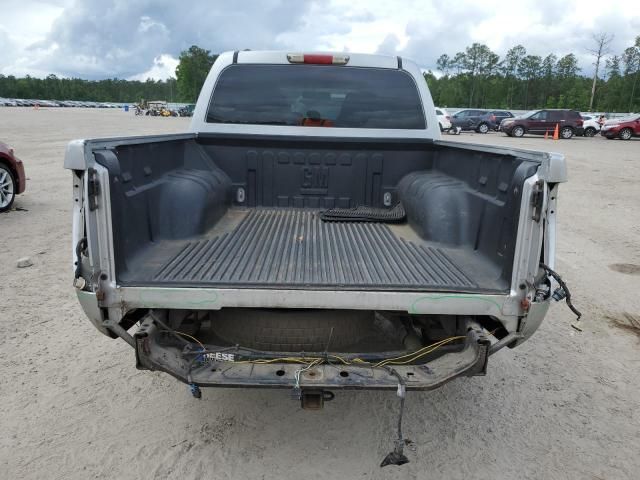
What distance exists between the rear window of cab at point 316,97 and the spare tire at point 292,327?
2.28 meters

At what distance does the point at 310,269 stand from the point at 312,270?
0.02m

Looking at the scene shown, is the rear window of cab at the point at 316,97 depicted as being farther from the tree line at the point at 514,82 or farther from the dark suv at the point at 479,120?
the tree line at the point at 514,82

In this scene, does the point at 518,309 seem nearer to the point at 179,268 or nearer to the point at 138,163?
the point at 179,268

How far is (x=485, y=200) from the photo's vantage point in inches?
123

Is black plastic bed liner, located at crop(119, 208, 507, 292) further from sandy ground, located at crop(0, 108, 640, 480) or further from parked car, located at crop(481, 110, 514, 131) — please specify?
parked car, located at crop(481, 110, 514, 131)

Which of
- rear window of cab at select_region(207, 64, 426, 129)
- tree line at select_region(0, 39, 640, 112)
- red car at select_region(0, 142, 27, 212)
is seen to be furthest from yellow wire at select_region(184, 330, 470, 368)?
tree line at select_region(0, 39, 640, 112)

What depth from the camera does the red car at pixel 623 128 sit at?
30.0 metres

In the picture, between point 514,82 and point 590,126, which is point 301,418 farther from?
point 514,82

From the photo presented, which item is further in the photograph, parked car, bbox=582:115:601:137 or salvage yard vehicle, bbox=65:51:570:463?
parked car, bbox=582:115:601:137

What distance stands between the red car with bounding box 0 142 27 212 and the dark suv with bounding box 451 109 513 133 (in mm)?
30421

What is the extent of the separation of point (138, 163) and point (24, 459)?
1.76 meters

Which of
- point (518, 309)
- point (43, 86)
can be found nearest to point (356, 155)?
point (518, 309)

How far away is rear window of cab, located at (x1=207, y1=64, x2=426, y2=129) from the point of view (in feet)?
14.9

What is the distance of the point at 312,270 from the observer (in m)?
2.91
